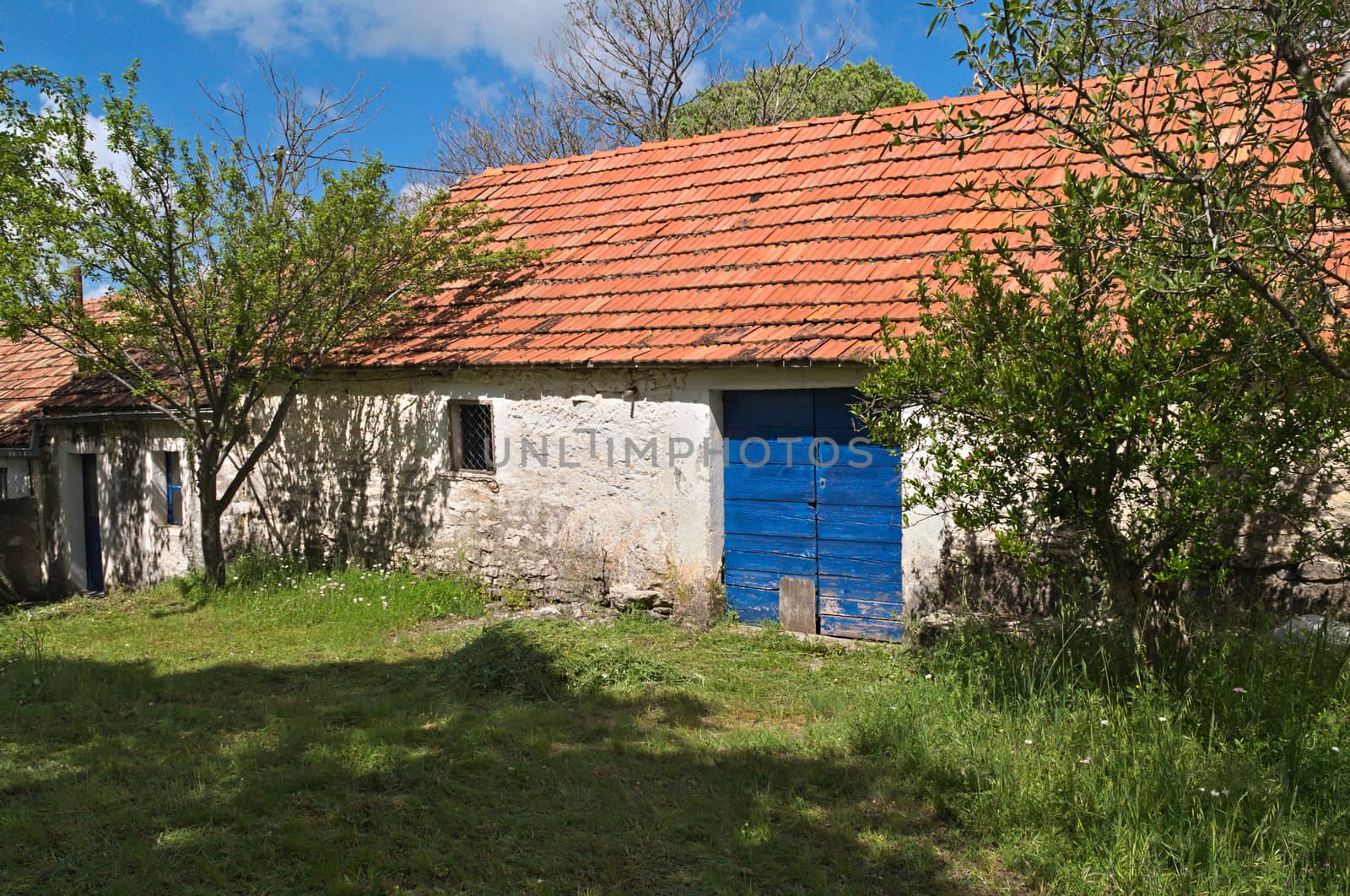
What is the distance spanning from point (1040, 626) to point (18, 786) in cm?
560

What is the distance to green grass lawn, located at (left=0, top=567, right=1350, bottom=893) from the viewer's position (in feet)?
12.5

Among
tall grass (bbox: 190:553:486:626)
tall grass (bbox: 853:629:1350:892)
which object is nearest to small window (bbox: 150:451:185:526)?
tall grass (bbox: 190:553:486:626)

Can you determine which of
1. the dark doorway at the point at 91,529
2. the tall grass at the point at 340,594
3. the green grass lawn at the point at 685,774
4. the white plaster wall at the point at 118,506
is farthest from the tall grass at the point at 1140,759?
the dark doorway at the point at 91,529

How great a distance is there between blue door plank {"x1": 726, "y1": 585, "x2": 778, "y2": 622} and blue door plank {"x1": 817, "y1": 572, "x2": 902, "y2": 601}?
0.44 meters

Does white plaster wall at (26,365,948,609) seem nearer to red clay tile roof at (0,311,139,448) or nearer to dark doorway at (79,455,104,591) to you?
red clay tile roof at (0,311,139,448)

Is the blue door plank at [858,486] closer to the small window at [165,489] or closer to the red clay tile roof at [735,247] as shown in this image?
the red clay tile roof at [735,247]

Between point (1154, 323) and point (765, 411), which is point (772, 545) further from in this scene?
point (1154, 323)

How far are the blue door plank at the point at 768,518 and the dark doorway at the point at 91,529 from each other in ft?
30.7

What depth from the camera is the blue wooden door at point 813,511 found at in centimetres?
738

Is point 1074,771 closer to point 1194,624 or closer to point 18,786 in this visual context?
point 1194,624

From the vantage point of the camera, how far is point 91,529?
42.3 feet

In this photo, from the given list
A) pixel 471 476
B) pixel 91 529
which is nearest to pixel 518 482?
pixel 471 476

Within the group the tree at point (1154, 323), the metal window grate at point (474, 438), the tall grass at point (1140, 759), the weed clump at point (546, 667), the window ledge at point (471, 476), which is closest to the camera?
the tree at point (1154, 323)

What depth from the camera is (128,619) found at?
9.39 m
